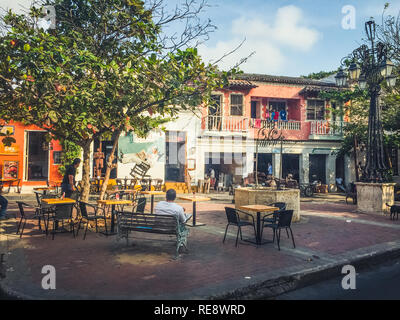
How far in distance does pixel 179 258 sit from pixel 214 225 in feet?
11.2

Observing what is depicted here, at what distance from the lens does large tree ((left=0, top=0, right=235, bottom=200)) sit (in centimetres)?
668

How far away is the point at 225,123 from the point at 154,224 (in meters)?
14.5

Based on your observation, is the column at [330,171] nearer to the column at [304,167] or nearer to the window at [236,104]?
the column at [304,167]

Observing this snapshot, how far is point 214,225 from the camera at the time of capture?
8977 millimetres

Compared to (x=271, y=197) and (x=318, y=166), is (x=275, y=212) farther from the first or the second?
(x=318, y=166)

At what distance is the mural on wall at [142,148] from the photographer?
58.0 ft

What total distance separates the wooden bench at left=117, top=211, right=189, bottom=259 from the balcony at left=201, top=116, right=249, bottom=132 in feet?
44.7

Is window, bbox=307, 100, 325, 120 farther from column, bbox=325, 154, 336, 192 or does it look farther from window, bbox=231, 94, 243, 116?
window, bbox=231, 94, 243, 116

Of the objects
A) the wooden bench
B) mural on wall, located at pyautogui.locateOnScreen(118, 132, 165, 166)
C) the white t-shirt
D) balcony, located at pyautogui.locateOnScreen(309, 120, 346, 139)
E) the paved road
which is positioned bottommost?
the paved road

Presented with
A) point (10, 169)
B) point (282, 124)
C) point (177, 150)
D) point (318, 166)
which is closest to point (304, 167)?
point (318, 166)

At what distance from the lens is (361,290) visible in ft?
14.9

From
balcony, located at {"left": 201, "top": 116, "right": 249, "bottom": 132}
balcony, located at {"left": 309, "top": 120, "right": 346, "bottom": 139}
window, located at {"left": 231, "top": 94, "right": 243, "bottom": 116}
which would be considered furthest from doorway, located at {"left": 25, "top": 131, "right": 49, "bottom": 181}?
balcony, located at {"left": 309, "top": 120, "right": 346, "bottom": 139}
